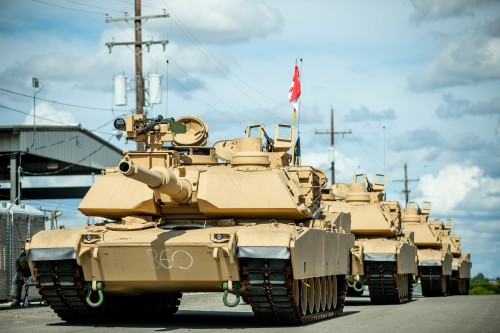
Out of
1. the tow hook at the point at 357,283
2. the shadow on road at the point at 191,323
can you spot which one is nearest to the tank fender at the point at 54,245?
the shadow on road at the point at 191,323

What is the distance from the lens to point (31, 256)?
1997 centimetres

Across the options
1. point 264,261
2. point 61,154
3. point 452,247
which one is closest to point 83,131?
point 61,154

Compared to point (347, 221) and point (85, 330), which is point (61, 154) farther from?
point (85, 330)

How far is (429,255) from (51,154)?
54.0ft

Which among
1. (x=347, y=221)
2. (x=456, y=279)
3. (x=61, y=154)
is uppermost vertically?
(x=61, y=154)

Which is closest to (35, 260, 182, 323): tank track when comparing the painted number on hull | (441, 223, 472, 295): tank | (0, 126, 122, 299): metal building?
the painted number on hull

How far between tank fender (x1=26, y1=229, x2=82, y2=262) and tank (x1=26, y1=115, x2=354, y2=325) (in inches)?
0.9

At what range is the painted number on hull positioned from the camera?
1955 centimetres

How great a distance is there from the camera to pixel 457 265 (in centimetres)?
5106

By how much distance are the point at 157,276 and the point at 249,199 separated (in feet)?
8.80

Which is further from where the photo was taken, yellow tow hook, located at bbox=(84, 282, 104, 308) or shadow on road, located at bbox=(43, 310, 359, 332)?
shadow on road, located at bbox=(43, 310, 359, 332)

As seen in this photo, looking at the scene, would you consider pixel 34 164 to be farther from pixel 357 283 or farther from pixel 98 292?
pixel 98 292

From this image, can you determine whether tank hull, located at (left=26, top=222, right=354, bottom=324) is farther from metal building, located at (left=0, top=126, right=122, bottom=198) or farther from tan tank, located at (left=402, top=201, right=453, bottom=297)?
tan tank, located at (left=402, top=201, right=453, bottom=297)

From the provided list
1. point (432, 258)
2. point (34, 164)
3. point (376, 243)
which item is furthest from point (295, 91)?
point (34, 164)
